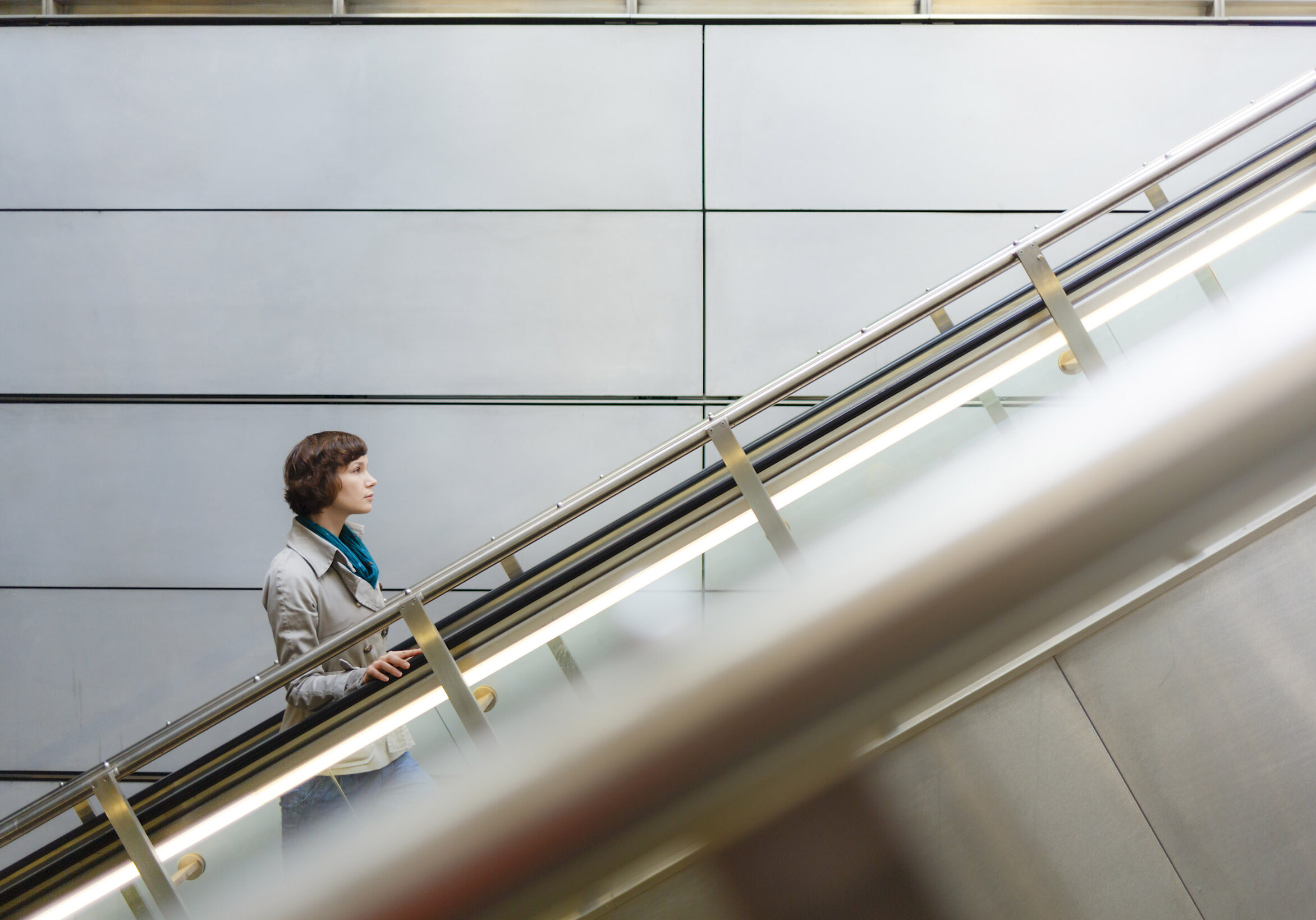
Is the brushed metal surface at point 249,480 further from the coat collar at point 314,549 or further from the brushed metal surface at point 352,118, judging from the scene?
the coat collar at point 314,549

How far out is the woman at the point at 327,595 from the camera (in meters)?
1.40

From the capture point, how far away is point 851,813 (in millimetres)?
301

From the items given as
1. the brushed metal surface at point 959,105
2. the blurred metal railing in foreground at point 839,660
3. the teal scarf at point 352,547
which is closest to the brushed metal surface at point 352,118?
the brushed metal surface at point 959,105

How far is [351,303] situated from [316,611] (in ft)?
5.61

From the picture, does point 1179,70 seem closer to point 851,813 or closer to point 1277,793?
point 1277,793

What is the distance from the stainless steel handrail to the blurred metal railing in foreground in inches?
48.3

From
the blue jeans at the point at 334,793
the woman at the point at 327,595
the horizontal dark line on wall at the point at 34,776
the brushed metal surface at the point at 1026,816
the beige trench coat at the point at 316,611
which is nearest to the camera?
the brushed metal surface at the point at 1026,816

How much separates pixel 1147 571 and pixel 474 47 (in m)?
3.59

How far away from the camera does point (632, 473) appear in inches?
61.8

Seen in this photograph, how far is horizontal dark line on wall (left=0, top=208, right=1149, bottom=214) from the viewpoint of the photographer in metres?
3.17

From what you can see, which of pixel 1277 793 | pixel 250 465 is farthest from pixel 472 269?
pixel 1277 793

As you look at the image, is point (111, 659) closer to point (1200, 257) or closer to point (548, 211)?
point (548, 211)

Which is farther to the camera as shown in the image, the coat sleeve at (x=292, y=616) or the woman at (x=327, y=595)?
the coat sleeve at (x=292, y=616)

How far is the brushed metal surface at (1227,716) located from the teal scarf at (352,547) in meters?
1.77
